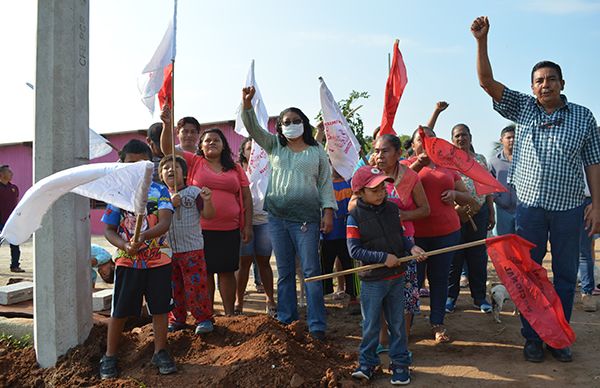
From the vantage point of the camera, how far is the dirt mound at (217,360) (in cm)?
361

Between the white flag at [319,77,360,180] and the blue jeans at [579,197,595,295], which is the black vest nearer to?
the white flag at [319,77,360,180]

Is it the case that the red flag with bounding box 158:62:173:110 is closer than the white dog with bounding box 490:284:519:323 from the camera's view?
Yes

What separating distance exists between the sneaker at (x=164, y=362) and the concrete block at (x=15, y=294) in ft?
7.33

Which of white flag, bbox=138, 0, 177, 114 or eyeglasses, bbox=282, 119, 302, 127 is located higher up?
white flag, bbox=138, 0, 177, 114

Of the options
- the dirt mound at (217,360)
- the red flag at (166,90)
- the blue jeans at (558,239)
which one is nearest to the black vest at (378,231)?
the dirt mound at (217,360)

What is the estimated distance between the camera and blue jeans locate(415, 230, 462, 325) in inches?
188

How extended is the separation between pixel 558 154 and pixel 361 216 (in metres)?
1.66

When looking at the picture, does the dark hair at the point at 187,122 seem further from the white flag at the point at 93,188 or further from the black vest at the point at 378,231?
the black vest at the point at 378,231

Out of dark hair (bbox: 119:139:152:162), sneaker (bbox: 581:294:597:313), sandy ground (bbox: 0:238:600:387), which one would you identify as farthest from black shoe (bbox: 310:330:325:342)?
sneaker (bbox: 581:294:597:313)

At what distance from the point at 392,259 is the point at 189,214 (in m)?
1.82

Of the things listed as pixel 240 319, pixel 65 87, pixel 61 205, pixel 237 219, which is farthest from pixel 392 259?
pixel 65 87

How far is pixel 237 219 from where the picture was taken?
5117 mm

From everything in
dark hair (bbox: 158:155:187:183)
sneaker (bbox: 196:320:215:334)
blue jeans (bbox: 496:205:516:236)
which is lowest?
sneaker (bbox: 196:320:215:334)

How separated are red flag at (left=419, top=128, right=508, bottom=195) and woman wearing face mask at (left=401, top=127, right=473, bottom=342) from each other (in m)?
0.14
